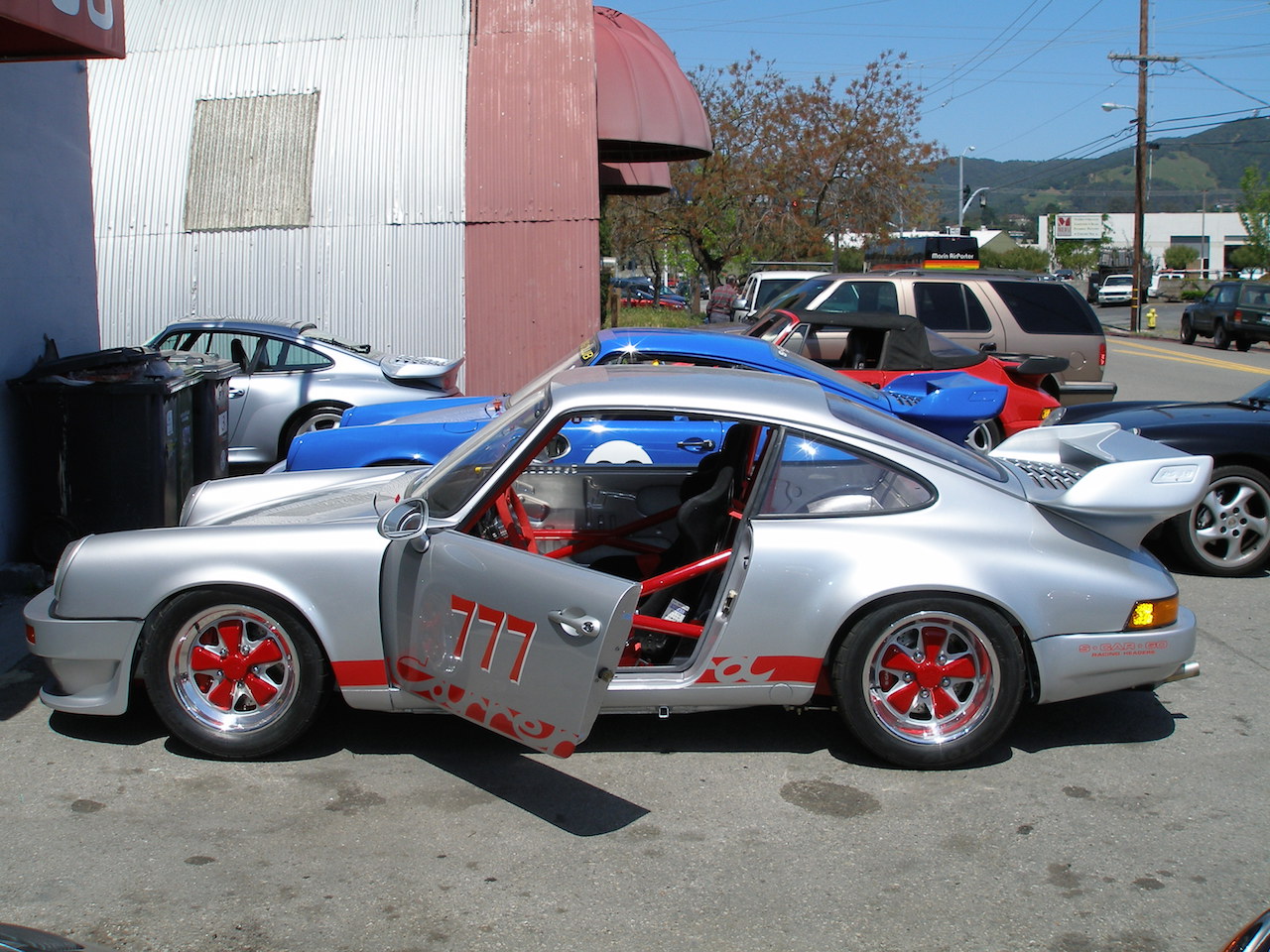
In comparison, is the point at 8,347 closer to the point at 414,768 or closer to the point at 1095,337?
the point at 414,768

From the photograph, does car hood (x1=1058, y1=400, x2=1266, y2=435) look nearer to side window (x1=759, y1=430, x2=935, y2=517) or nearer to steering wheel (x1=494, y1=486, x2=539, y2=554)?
side window (x1=759, y1=430, x2=935, y2=517)

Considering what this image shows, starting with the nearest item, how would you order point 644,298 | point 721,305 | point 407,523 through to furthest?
point 407,523 → point 721,305 → point 644,298

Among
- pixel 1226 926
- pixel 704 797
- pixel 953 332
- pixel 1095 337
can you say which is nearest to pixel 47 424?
pixel 704 797

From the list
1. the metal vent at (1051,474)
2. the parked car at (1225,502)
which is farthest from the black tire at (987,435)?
the metal vent at (1051,474)

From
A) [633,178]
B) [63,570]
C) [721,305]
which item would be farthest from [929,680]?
[721,305]

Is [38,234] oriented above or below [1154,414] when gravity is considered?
above

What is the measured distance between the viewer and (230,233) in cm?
1362

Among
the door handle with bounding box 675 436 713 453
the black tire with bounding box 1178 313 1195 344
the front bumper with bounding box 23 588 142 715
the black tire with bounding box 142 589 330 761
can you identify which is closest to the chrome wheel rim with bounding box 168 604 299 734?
the black tire with bounding box 142 589 330 761

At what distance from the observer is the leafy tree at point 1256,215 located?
204 ft

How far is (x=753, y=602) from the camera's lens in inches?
168

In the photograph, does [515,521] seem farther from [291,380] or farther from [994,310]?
[994,310]

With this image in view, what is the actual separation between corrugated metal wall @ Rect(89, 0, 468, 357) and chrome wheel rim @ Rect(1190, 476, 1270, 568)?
28.1 feet

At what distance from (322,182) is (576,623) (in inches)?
435

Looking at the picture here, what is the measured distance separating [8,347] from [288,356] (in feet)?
11.1
